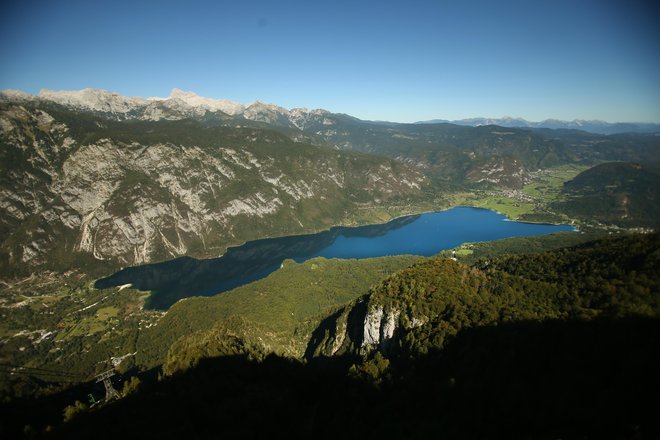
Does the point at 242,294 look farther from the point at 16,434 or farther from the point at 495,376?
the point at 495,376

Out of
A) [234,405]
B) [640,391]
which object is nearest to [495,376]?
[640,391]

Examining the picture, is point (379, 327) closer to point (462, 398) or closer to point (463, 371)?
point (463, 371)

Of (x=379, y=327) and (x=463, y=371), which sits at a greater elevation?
(x=463, y=371)

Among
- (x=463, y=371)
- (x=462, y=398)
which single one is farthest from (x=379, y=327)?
(x=462, y=398)

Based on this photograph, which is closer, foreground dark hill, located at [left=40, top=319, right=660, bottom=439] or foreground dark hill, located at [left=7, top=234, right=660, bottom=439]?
foreground dark hill, located at [left=40, top=319, right=660, bottom=439]

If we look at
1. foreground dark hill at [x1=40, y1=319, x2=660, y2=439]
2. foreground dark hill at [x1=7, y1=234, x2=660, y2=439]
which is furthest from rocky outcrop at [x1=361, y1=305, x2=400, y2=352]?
foreground dark hill at [x1=40, y1=319, x2=660, y2=439]

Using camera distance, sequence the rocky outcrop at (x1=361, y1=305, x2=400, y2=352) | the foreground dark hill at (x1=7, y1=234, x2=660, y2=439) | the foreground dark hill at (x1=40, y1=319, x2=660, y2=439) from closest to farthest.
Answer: the foreground dark hill at (x1=40, y1=319, x2=660, y2=439) < the foreground dark hill at (x1=7, y1=234, x2=660, y2=439) < the rocky outcrop at (x1=361, y1=305, x2=400, y2=352)

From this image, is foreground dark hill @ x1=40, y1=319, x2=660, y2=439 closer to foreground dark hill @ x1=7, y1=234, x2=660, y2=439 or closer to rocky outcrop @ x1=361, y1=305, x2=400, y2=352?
foreground dark hill @ x1=7, y1=234, x2=660, y2=439

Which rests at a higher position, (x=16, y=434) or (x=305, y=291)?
(x=16, y=434)

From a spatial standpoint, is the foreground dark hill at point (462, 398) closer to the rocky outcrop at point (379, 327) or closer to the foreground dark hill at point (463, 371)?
the foreground dark hill at point (463, 371)

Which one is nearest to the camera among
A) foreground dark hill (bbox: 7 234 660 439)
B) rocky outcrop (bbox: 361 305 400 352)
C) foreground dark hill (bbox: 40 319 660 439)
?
foreground dark hill (bbox: 40 319 660 439)

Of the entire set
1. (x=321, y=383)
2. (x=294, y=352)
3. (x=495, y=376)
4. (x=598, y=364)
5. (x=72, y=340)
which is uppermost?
(x=598, y=364)
